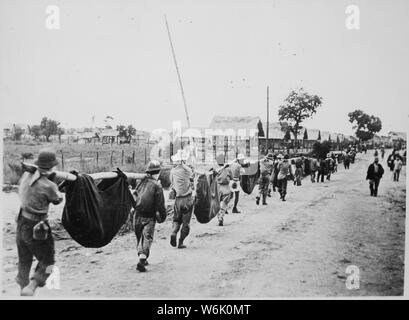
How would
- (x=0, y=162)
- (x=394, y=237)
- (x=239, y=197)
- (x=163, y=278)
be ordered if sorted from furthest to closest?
(x=239, y=197), (x=394, y=237), (x=0, y=162), (x=163, y=278)

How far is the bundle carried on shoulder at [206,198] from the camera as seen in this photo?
220 inches

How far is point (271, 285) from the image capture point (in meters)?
4.89

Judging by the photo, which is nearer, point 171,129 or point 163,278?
point 163,278

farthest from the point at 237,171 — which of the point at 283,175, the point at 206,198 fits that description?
the point at 283,175

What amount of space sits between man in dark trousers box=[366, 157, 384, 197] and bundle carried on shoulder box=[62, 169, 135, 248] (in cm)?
317

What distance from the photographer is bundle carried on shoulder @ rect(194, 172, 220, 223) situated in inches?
220

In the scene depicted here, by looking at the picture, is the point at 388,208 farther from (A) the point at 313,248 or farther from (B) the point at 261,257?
(B) the point at 261,257

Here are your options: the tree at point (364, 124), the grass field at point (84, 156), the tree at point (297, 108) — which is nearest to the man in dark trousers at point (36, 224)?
the grass field at point (84, 156)

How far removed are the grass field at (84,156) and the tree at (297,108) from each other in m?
1.93

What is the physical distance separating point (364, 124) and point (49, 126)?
402 cm

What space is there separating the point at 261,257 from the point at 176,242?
1060mm

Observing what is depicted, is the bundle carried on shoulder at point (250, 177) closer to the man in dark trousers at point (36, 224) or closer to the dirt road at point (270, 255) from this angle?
the dirt road at point (270, 255)

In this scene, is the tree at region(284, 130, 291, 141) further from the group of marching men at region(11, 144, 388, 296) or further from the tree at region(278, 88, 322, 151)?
the group of marching men at region(11, 144, 388, 296)
